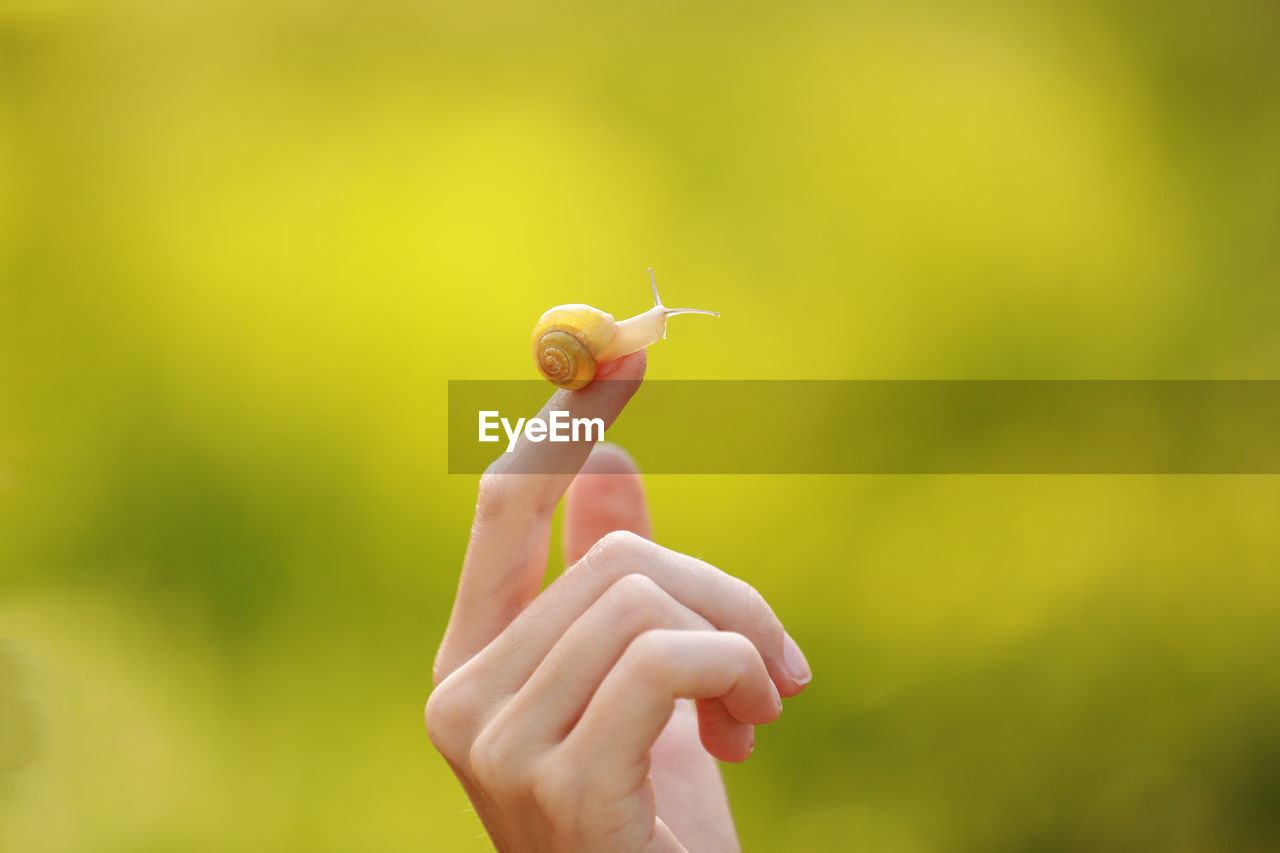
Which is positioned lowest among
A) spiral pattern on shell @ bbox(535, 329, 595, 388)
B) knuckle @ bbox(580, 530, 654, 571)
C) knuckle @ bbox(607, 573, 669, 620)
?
knuckle @ bbox(607, 573, 669, 620)

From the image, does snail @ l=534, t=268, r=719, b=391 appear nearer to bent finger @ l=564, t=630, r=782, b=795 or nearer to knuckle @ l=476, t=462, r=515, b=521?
knuckle @ l=476, t=462, r=515, b=521

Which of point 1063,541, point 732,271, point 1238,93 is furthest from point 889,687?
point 1238,93

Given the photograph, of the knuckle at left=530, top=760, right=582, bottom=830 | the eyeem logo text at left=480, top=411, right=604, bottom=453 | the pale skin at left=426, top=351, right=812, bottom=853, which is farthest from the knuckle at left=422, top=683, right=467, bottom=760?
the eyeem logo text at left=480, top=411, right=604, bottom=453

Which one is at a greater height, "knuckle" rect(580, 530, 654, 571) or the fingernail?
"knuckle" rect(580, 530, 654, 571)

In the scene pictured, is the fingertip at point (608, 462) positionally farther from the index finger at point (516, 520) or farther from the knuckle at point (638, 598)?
the knuckle at point (638, 598)

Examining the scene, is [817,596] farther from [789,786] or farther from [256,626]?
[256,626]
